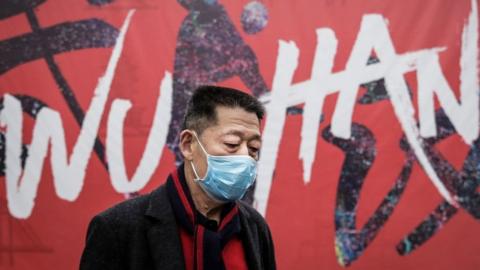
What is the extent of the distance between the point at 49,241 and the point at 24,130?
20.5 inches

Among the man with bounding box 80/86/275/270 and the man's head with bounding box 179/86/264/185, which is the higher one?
the man's head with bounding box 179/86/264/185

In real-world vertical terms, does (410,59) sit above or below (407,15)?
below

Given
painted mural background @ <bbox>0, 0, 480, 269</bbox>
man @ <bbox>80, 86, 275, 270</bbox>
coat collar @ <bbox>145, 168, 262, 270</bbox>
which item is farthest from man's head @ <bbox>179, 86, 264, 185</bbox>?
painted mural background @ <bbox>0, 0, 480, 269</bbox>

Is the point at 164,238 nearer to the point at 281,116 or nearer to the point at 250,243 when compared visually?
the point at 250,243

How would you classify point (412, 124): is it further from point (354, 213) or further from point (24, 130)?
point (24, 130)

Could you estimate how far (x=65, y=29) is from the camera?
2393 millimetres

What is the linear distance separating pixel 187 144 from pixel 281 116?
1.13m

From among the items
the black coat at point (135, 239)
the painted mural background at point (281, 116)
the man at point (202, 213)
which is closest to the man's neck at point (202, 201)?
the man at point (202, 213)

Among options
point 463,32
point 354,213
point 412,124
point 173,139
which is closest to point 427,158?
point 412,124

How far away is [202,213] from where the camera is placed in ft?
4.10

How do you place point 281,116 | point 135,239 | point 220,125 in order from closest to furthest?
1. point 135,239
2. point 220,125
3. point 281,116

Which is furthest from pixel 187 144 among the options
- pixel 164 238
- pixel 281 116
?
pixel 281 116

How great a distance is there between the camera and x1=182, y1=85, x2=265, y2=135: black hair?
4.16 feet

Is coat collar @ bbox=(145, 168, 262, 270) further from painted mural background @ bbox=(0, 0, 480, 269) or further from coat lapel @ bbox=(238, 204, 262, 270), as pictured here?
painted mural background @ bbox=(0, 0, 480, 269)
